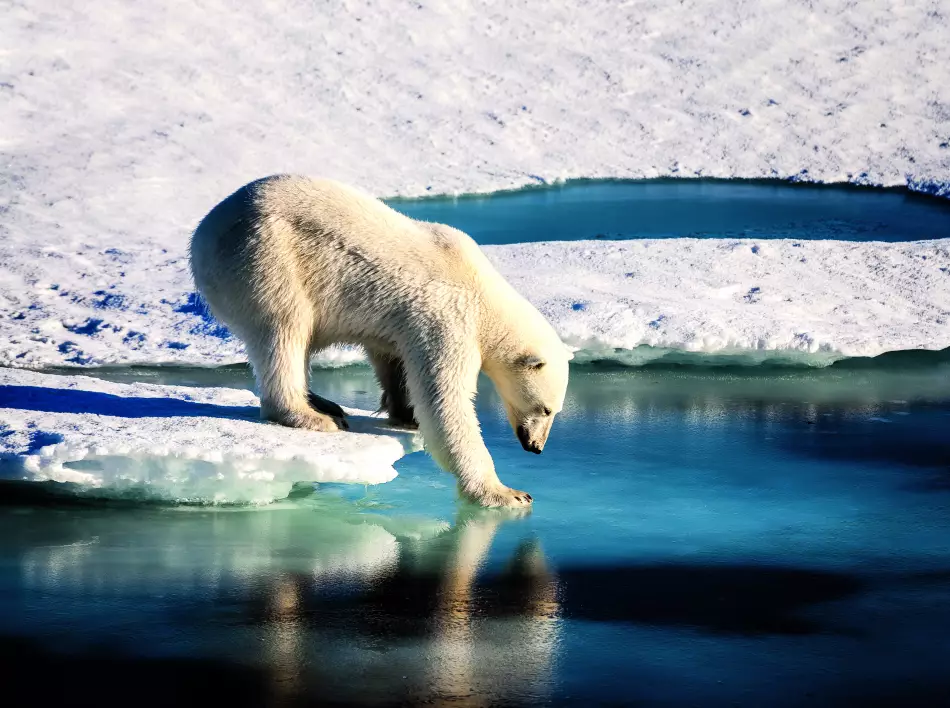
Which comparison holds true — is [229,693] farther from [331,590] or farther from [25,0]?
[25,0]

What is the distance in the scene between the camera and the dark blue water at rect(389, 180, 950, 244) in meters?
11.1

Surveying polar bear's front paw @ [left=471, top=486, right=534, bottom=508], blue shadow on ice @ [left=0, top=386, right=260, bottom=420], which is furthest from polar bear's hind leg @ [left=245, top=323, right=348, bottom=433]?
polar bear's front paw @ [left=471, top=486, right=534, bottom=508]

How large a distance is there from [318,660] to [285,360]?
1.76 m

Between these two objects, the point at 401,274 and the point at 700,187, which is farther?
the point at 700,187

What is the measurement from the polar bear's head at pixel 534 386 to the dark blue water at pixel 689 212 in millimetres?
5622

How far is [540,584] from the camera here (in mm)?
4141

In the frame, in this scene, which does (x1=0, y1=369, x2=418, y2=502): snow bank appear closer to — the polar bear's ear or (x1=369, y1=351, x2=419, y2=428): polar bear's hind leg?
(x1=369, y1=351, x2=419, y2=428): polar bear's hind leg

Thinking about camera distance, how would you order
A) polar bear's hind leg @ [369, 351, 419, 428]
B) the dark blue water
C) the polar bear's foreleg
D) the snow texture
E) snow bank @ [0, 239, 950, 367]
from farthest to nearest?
the dark blue water → the snow texture → snow bank @ [0, 239, 950, 367] → polar bear's hind leg @ [369, 351, 419, 428] → the polar bear's foreleg

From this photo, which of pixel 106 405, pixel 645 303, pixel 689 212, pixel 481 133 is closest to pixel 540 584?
pixel 106 405

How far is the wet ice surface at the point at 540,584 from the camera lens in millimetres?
3367

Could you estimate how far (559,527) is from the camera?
475 cm

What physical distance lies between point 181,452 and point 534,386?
139cm

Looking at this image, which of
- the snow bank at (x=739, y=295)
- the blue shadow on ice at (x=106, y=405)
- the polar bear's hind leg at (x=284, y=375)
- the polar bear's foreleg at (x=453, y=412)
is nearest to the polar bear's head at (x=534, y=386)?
the polar bear's foreleg at (x=453, y=412)

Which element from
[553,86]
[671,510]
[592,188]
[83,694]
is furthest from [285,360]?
[553,86]
